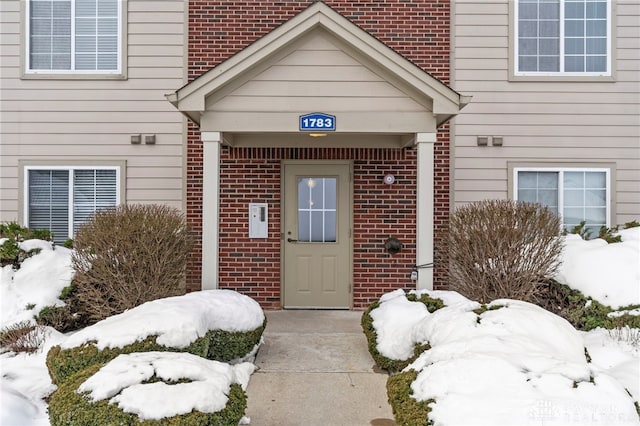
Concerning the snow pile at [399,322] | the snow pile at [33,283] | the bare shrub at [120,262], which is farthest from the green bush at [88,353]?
the snow pile at [33,283]

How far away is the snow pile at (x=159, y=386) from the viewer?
2787 millimetres

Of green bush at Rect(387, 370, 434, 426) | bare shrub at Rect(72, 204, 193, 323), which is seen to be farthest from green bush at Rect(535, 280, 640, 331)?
bare shrub at Rect(72, 204, 193, 323)

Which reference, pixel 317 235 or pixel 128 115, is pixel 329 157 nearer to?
pixel 317 235

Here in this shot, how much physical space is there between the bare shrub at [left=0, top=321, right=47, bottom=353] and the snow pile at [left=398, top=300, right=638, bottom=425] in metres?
4.43

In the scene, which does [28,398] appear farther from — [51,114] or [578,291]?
[578,291]

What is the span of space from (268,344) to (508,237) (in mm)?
3329

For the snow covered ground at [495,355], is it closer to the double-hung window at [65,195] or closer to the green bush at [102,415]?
the green bush at [102,415]

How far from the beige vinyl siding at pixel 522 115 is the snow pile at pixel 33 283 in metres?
6.18

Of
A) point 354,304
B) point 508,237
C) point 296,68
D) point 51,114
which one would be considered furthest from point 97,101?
point 508,237

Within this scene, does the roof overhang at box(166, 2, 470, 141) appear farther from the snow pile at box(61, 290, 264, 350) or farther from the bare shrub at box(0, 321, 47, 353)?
the bare shrub at box(0, 321, 47, 353)

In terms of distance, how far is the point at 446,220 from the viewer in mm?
7949

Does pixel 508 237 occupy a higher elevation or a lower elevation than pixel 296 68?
lower

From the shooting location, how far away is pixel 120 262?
234 inches

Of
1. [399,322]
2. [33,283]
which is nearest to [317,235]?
[399,322]
